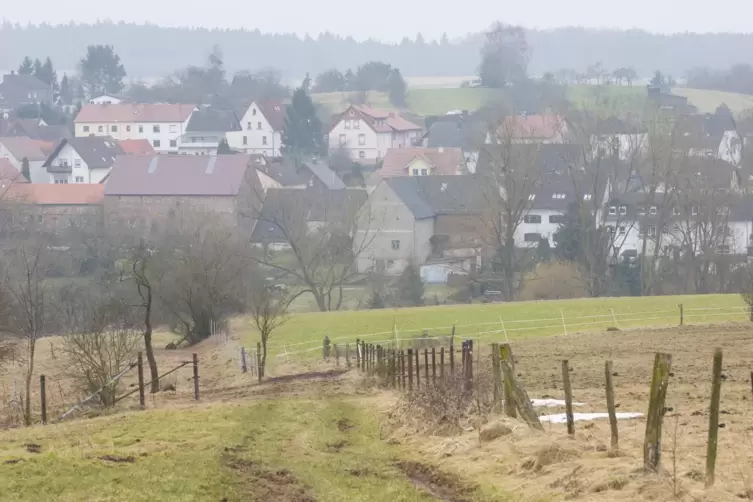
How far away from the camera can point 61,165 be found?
444 ft

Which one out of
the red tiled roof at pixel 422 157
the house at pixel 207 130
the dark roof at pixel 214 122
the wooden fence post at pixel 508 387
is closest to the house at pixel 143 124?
the house at pixel 207 130

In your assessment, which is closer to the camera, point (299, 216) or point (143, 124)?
point (299, 216)

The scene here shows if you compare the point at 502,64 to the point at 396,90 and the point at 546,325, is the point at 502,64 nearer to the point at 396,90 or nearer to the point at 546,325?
the point at 396,90

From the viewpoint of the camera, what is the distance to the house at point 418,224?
265 ft

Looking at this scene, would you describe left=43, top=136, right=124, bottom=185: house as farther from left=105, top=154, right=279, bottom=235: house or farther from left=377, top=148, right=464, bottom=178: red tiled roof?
left=377, top=148, right=464, bottom=178: red tiled roof

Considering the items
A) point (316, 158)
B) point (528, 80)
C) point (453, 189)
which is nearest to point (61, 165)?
point (316, 158)

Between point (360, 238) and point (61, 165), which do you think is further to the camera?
point (61, 165)

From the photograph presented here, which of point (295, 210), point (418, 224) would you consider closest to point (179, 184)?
point (418, 224)

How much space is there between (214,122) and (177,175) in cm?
5453

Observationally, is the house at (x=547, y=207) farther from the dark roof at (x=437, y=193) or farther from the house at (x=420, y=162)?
the house at (x=420, y=162)

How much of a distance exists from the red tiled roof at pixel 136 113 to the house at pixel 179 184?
188 feet

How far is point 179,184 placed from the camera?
346 feet

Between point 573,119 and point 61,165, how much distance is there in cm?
6136

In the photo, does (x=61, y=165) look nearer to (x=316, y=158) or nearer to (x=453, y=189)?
(x=316, y=158)
